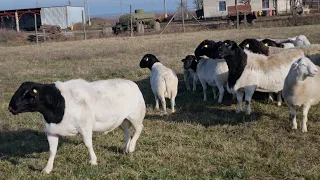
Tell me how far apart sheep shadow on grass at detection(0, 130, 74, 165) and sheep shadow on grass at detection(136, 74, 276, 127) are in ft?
8.02

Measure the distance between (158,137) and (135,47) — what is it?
59.6 ft

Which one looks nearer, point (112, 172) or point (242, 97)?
point (112, 172)

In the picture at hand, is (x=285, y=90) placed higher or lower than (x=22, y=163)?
higher

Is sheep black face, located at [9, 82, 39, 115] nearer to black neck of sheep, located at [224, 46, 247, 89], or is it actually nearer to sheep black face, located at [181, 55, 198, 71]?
black neck of sheep, located at [224, 46, 247, 89]

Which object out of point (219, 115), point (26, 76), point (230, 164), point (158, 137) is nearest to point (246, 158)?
point (230, 164)

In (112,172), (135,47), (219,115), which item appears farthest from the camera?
(135,47)

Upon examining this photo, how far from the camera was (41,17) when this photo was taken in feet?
212

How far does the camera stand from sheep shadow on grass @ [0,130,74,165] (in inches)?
273

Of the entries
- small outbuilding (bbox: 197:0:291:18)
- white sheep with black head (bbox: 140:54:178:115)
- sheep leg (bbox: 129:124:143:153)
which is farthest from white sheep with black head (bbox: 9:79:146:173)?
small outbuilding (bbox: 197:0:291:18)

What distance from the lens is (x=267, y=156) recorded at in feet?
20.7

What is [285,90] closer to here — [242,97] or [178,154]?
[242,97]

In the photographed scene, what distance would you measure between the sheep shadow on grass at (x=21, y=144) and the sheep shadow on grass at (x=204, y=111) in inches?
96.3

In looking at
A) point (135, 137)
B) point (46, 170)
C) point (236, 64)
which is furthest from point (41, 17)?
point (46, 170)

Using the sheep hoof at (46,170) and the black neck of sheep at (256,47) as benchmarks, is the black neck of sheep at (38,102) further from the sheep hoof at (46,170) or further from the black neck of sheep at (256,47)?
the black neck of sheep at (256,47)
